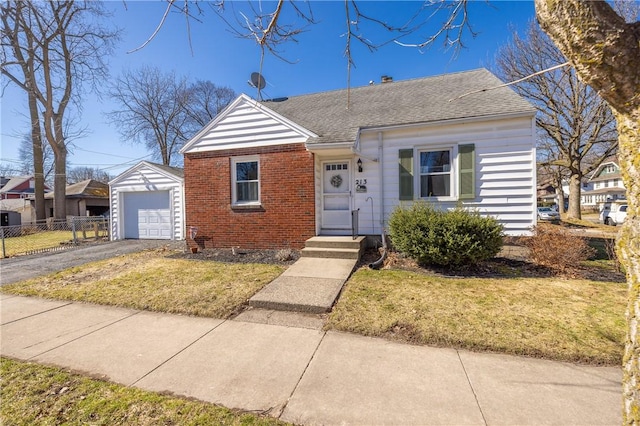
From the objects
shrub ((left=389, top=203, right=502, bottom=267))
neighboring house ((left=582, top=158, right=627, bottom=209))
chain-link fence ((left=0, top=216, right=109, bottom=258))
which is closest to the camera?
shrub ((left=389, top=203, right=502, bottom=267))

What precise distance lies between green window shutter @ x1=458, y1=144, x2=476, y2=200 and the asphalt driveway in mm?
10471

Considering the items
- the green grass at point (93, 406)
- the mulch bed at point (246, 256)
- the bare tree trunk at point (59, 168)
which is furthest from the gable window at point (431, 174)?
the bare tree trunk at point (59, 168)

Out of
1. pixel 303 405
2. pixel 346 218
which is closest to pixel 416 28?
pixel 303 405

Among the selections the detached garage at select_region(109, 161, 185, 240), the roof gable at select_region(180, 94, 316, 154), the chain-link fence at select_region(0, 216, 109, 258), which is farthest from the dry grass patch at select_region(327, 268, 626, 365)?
the chain-link fence at select_region(0, 216, 109, 258)

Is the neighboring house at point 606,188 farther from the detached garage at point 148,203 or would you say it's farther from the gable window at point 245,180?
the detached garage at point 148,203

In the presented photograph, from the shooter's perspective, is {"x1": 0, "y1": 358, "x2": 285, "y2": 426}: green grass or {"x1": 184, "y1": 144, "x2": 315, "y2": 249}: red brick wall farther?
{"x1": 184, "y1": 144, "x2": 315, "y2": 249}: red brick wall

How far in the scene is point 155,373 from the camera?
288 cm

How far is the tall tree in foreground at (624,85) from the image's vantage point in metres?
1.41

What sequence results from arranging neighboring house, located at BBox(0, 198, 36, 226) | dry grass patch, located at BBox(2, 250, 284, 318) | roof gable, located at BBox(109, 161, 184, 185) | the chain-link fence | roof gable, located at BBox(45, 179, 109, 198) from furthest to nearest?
roof gable, located at BBox(45, 179, 109, 198), neighboring house, located at BBox(0, 198, 36, 226), the chain-link fence, roof gable, located at BBox(109, 161, 184, 185), dry grass patch, located at BBox(2, 250, 284, 318)

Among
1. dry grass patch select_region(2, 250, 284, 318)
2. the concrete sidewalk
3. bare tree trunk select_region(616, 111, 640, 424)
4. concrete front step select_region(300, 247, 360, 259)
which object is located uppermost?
bare tree trunk select_region(616, 111, 640, 424)

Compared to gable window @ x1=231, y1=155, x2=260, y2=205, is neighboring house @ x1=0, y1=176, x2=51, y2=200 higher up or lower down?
higher up

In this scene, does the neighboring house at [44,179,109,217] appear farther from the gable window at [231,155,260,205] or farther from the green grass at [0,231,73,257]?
the gable window at [231,155,260,205]

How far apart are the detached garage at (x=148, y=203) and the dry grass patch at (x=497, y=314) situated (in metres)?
9.69

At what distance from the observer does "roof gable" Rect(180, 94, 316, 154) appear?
8.16 meters
